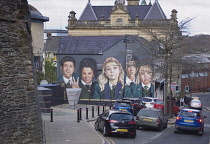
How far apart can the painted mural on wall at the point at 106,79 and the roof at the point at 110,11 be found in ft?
127

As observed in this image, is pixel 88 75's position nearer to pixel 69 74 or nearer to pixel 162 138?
pixel 69 74

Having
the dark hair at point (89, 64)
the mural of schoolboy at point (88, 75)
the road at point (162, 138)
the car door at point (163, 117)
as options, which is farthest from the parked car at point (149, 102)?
the road at point (162, 138)

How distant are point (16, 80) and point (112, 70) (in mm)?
28370

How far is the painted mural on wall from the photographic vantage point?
39969mm

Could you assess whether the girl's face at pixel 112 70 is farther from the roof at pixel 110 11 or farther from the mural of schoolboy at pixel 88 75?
the roof at pixel 110 11

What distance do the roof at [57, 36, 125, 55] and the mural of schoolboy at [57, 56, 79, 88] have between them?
→ 2.87 feet

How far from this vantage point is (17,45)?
12000 mm

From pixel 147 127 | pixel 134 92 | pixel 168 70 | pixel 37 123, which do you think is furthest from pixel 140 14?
pixel 37 123

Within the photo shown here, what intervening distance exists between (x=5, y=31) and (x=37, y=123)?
313 cm

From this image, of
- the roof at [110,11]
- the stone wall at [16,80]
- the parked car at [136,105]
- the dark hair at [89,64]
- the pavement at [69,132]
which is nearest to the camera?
the stone wall at [16,80]

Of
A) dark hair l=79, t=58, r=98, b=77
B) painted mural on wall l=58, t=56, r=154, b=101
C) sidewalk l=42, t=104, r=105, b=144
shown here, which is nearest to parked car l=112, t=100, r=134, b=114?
sidewalk l=42, t=104, r=105, b=144

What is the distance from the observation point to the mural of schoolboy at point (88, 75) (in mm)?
40594

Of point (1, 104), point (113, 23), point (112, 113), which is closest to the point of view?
point (1, 104)

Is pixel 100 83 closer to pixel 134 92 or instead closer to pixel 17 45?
pixel 134 92
